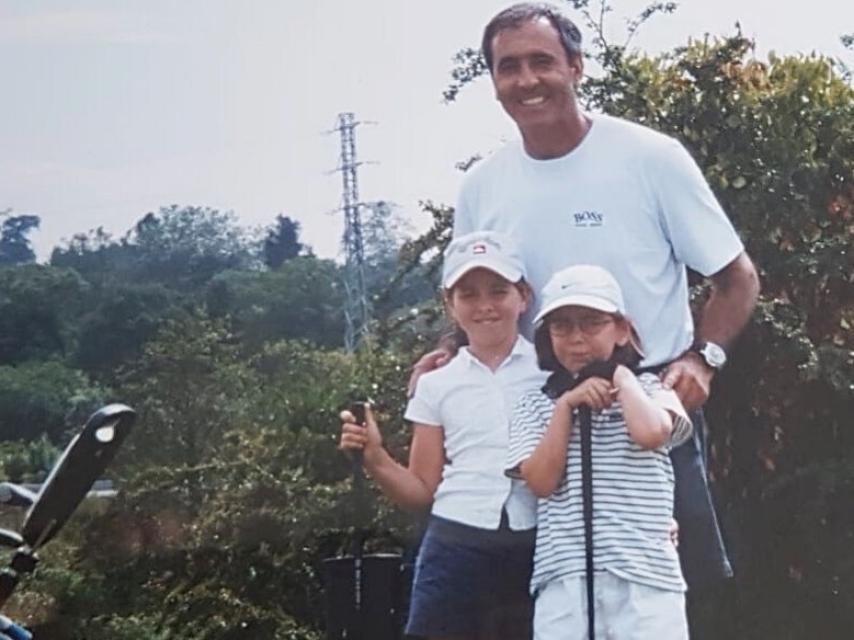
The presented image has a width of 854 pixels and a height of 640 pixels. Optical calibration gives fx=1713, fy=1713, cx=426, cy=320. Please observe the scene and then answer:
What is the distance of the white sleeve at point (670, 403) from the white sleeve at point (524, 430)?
0.17m

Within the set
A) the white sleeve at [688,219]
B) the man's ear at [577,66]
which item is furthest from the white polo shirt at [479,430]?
the man's ear at [577,66]

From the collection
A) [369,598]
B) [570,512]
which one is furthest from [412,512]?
[570,512]

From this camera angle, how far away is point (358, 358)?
3.42 meters

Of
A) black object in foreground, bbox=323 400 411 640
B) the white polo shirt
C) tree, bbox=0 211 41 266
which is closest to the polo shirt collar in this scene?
the white polo shirt

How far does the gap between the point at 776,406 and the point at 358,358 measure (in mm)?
978

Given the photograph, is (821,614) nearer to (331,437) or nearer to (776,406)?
(776,406)

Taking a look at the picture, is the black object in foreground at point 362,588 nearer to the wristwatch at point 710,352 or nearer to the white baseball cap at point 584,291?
the white baseball cap at point 584,291

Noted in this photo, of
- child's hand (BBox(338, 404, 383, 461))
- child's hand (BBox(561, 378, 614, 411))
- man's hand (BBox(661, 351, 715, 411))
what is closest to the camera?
child's hand (BBox(561, 378, 614, 411))

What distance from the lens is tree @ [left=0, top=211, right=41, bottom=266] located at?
357 cm

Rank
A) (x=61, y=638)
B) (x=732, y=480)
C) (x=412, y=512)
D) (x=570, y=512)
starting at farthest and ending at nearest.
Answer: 1. (x=732, y=480)
2. (x=61, y=638)
3. (x=412, y=512)
4. (x=570, y=512)

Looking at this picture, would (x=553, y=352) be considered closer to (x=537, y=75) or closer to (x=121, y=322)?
(x=537, y=75)

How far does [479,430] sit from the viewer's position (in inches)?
116

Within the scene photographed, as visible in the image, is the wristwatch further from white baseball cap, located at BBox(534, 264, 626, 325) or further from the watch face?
white baseball cap, located at BBox(534, 264, 626, 325)

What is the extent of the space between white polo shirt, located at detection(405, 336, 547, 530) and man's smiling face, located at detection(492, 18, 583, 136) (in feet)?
1.32
